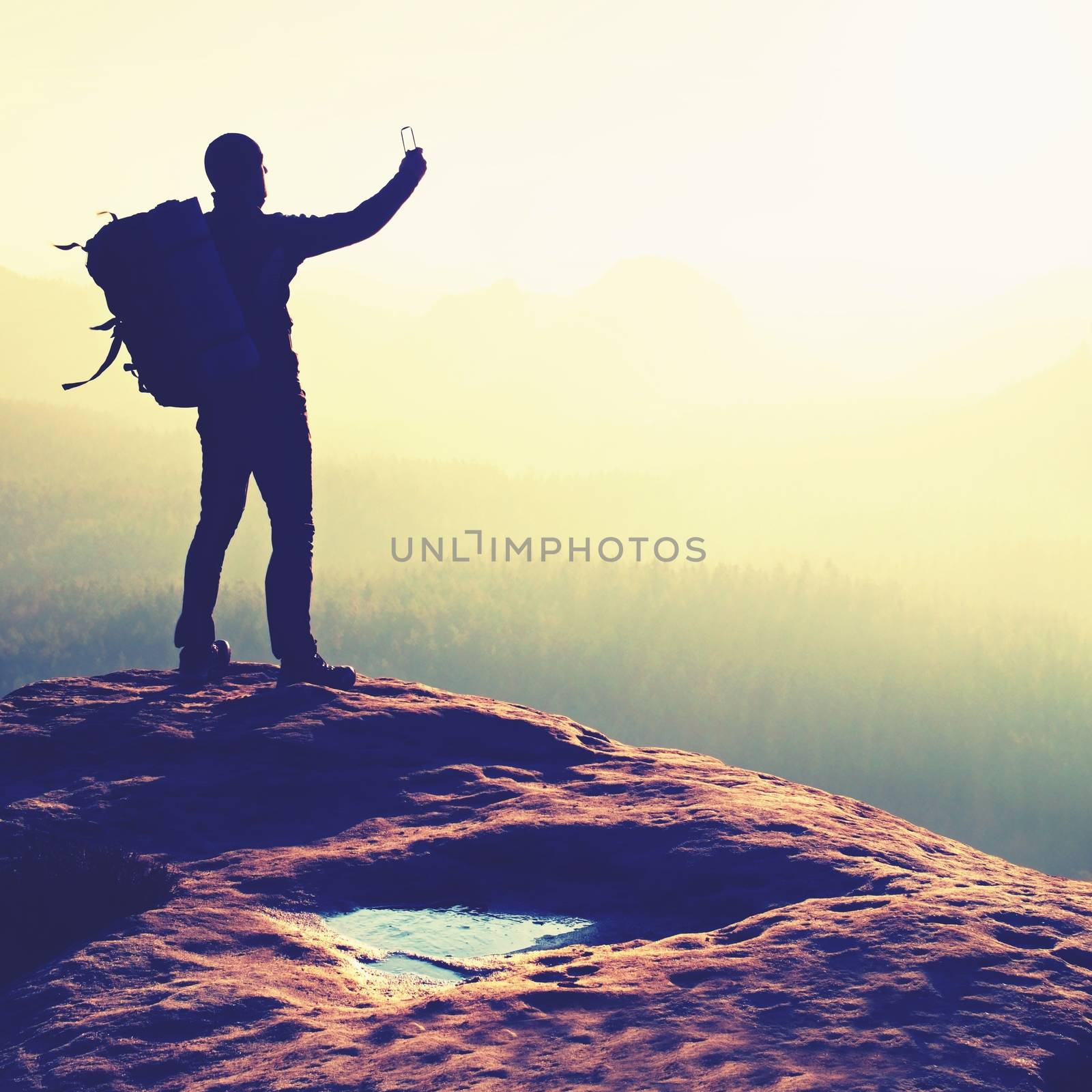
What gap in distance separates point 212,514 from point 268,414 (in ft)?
2.74

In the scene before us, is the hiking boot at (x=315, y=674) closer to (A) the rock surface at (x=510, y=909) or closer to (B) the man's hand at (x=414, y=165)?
(A) the rock surface at (x=510, y=909)

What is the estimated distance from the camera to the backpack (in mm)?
7219

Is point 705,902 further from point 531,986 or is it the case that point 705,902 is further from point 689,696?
point 689,696

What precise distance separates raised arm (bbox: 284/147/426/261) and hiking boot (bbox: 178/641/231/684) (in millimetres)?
3041

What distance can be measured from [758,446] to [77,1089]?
377 feet

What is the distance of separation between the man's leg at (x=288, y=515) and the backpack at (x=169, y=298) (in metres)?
0.62

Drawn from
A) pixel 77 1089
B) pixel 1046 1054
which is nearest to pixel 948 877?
pixel 1046 1054

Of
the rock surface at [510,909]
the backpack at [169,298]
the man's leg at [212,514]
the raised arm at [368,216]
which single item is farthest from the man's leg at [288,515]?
the raised arm at [368,216]

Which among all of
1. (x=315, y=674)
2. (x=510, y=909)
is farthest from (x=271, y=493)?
(x=510, y=909)

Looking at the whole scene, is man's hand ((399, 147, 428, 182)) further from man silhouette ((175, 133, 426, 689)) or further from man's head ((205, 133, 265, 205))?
man's head ((205, 133, 265, 205))

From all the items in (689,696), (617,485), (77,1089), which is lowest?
(689,696)

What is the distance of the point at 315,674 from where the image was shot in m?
8.38

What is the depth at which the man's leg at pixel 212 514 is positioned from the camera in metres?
8.02

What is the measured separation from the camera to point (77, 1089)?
3641 millimetres
